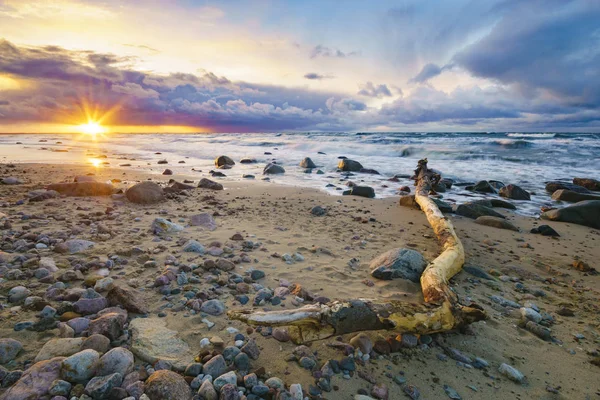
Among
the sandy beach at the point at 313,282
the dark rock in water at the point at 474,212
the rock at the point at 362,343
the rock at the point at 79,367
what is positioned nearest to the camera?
the rock at the point at 79,367

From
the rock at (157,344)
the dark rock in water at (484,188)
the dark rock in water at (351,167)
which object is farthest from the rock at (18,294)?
the dark rock in water at (351,167)

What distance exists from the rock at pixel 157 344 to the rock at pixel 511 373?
2339 mm

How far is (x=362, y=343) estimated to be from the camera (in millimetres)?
2320

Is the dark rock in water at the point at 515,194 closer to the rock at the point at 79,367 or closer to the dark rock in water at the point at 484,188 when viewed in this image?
the dark rock in water at the point at 484,188

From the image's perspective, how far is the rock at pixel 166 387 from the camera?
5.57 feet

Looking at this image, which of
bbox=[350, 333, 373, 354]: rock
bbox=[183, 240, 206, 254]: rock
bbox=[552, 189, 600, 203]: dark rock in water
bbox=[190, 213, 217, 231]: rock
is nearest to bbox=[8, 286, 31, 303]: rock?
bbox=[183, 240, 206, 254]: rock

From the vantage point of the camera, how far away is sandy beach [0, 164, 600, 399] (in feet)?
7.10

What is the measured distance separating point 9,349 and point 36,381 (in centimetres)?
43

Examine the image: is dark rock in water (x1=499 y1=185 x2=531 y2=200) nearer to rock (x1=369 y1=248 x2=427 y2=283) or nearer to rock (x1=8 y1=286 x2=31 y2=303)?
rock (x1=369 y1=248 x2=427 y2=283)

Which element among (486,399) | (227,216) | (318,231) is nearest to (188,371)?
(486,399)

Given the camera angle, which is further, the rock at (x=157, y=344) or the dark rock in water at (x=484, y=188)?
the dark rock in water at (x=484, y=188)

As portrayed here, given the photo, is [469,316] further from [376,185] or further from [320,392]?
[376,185]

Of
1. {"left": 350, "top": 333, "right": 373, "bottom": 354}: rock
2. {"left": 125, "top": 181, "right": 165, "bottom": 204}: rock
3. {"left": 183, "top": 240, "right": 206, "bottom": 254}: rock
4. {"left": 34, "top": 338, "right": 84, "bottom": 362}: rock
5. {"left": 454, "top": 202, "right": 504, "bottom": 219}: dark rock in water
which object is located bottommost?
{"left": 454, "top": 202, "right": 504, "bottom": 219}: dark rock in water

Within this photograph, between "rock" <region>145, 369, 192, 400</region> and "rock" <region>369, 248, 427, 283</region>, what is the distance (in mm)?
2487
